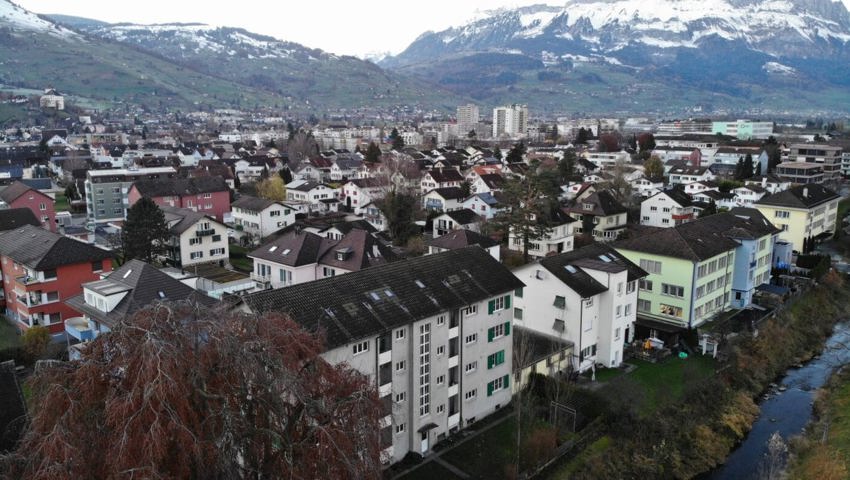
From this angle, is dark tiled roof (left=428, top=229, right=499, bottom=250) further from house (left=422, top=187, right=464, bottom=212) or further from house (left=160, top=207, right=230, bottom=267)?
house (left=422, top=187, right=464, bottom=212)

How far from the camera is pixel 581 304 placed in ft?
83.8

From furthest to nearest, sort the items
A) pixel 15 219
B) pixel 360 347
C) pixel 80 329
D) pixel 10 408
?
pixel 15 219, pixel 80 329, pixel 360 347, pixel 10 408

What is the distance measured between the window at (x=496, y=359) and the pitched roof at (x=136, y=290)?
10.6 m

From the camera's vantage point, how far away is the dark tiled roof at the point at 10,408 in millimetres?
13889

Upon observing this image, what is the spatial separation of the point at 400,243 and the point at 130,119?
158925mm

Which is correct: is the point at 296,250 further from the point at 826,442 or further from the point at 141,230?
the point at 826,442

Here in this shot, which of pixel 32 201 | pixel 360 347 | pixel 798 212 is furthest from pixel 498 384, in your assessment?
pixel 32 201

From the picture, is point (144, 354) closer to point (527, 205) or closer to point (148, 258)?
point (148, 258)

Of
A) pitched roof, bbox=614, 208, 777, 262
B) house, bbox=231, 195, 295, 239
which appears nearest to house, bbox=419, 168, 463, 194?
house, bbox=231, 195, 295, 239

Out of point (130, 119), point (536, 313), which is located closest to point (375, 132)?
point (130, 119)

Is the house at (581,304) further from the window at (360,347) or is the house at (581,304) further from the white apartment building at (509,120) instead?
the white apartment building at (509,120)

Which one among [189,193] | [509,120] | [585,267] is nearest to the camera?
[585,267]

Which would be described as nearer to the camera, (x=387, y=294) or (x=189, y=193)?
(x=387, y=294)

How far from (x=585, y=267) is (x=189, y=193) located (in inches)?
1612
